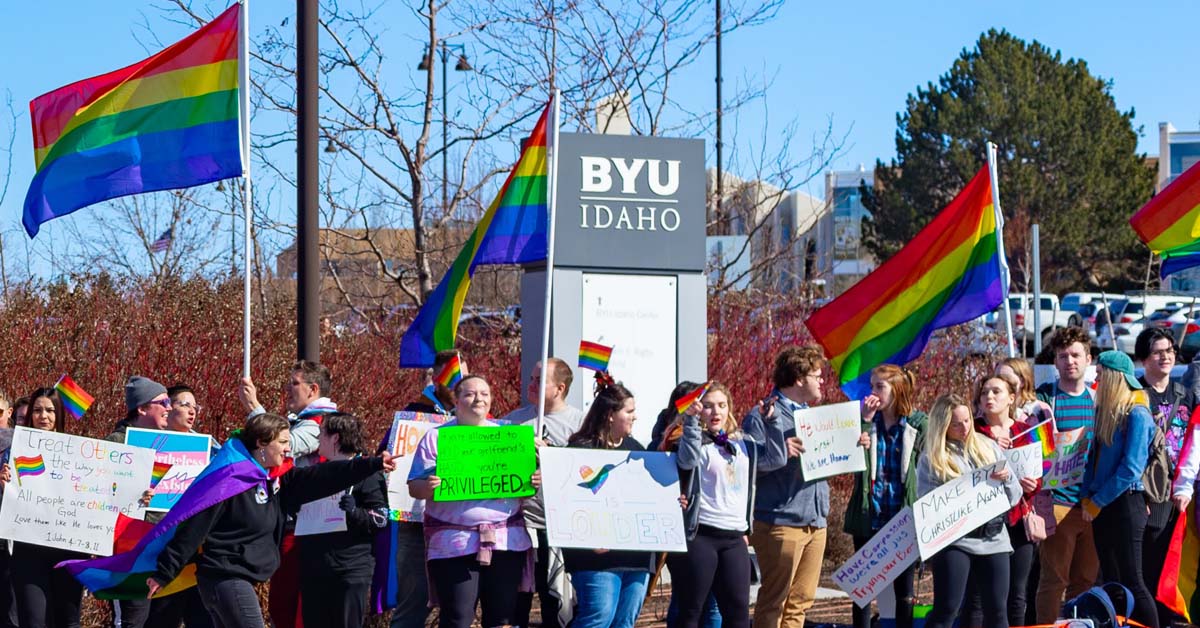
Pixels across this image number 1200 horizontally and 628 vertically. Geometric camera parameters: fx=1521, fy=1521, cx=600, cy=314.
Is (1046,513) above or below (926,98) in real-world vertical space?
below

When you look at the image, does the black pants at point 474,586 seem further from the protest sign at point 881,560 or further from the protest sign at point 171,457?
the protest sign at point 881,560

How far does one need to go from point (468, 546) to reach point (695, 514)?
1192mm

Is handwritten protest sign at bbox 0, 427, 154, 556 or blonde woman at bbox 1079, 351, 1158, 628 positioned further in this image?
blonde woman at bbox 1079, 351, 1158, 628

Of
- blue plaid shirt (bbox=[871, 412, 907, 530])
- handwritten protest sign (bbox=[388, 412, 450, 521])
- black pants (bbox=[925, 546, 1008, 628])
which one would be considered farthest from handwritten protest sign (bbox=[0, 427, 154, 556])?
black pants (bbox=[925, 546, 1008, 628])

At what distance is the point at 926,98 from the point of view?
5428cm

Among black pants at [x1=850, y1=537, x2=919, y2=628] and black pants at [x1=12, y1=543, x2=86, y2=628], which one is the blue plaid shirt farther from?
black pants at [x1=12, y1=543, x2=86, y2=628]

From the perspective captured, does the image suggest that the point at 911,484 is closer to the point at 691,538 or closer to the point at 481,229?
the point at 691,538

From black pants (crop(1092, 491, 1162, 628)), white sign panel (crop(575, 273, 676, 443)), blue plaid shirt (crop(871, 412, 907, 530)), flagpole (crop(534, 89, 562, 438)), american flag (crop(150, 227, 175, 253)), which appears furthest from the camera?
american flag (crop(150, 227, 175, 253))

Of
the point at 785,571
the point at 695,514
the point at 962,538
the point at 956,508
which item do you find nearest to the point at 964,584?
the point at 962,538

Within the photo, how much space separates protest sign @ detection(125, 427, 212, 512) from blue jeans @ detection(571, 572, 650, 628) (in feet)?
7.10

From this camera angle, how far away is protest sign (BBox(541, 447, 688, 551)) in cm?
765

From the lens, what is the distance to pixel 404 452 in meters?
8.15

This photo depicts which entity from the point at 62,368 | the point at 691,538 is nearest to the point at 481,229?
the point at 691,538

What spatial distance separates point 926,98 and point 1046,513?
47.3 metres
